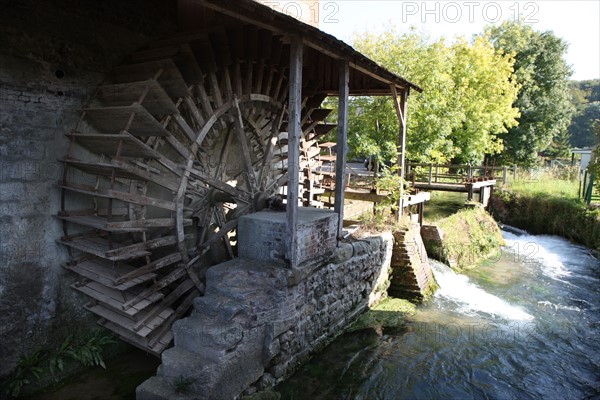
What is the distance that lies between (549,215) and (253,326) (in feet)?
41.8

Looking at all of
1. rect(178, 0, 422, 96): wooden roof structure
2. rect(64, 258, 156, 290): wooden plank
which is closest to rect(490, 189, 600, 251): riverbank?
rect(178, 0, 422, 96): wooden roof structure

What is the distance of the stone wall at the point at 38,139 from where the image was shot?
4.60 m

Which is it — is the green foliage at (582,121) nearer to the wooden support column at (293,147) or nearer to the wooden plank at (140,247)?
the wooden support column at (293,147)

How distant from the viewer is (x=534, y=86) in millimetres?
19469

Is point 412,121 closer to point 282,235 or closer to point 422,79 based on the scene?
point 422,79

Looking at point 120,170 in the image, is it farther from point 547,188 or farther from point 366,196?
point 547,188

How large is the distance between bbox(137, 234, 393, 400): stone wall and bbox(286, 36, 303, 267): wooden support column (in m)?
0.42

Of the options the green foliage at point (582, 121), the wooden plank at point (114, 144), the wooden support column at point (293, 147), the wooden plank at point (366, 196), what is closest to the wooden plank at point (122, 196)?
the wooden plank at point (114, 144)

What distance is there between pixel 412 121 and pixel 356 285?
7404 millimetres

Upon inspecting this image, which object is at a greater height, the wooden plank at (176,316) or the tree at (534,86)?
the tree at (534,86)

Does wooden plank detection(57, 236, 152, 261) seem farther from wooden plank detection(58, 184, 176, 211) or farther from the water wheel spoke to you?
the water wheel spoke

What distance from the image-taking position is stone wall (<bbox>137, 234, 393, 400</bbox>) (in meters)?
3.88

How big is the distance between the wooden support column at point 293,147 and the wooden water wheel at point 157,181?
1.21m

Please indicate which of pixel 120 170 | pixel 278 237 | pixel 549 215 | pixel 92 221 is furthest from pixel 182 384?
pixel 549 215
